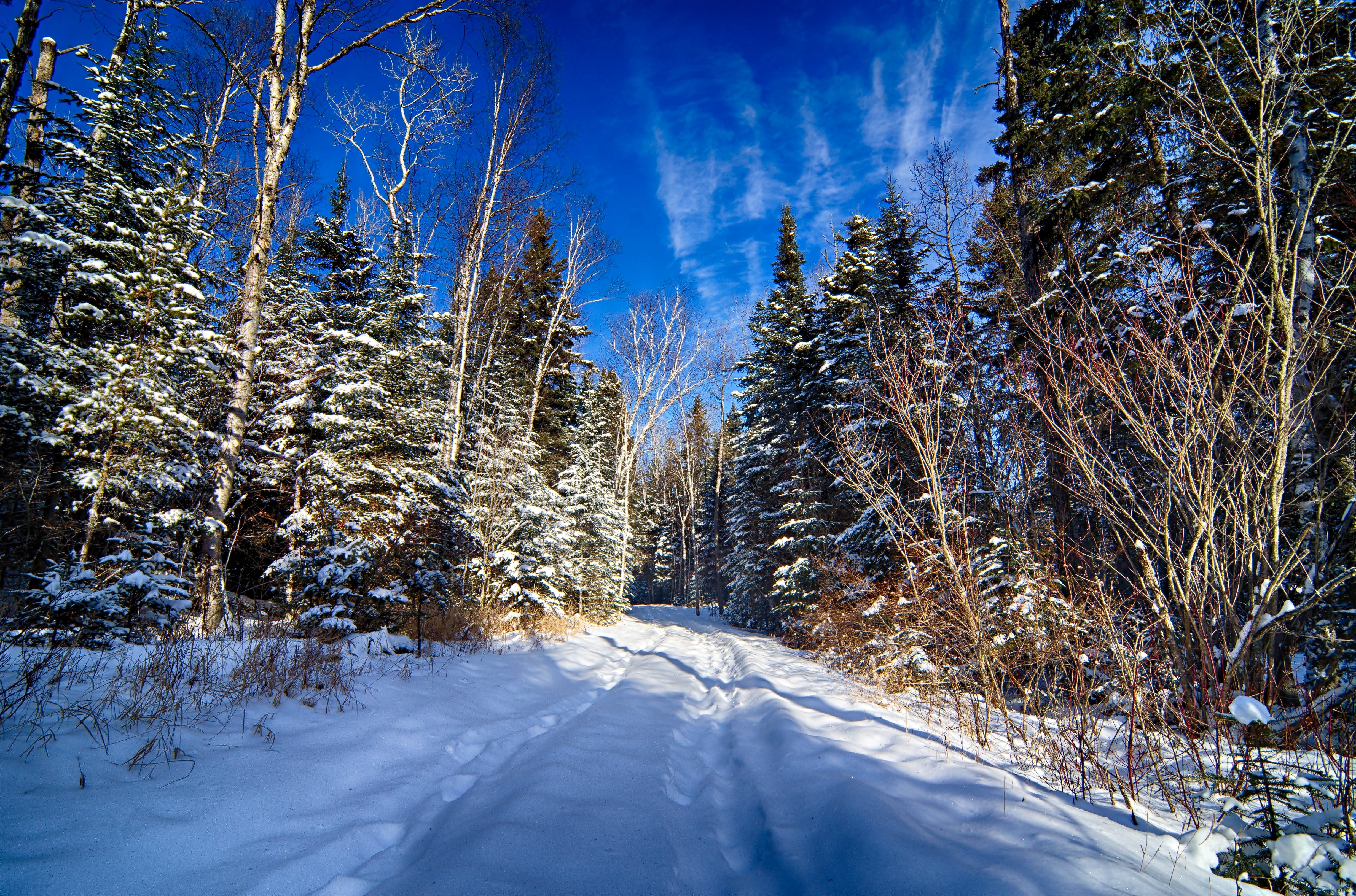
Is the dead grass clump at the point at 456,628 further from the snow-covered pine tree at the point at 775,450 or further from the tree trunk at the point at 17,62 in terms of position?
the tree trunk at the point at 17,62

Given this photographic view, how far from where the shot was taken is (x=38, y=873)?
1.73 m

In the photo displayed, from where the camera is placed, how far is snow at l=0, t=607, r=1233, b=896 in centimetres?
204

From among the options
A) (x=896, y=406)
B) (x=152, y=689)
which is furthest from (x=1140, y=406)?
(x=152, y=689)

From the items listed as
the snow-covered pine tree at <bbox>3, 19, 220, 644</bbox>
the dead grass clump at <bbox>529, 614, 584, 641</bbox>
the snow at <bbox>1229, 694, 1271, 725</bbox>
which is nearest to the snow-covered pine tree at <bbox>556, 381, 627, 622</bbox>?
the dead grass clump at <bbox>529, 614, 584, 641</bbox>

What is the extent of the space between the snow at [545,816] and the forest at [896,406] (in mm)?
691

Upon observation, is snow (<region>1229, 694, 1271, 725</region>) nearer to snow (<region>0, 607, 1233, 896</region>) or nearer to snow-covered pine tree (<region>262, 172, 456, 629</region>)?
snow (<region>0, 607, 1233, 896</region>)

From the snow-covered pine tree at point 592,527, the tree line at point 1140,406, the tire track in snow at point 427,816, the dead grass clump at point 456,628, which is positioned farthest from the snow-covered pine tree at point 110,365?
the snow-covered pine tree at point 592,527

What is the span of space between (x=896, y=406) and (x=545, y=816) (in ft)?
12.6

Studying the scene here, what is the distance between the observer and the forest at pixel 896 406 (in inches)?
124

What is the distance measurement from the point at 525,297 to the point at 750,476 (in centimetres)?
1064

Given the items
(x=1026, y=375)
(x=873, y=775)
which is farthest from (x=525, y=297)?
(x=873, y=775)

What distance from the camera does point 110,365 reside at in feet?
20.3

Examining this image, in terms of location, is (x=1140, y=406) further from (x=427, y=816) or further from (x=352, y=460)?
(x=352, y=460)

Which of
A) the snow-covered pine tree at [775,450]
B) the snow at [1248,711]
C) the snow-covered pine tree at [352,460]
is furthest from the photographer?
the snow-covered pine tree at [775,450]
